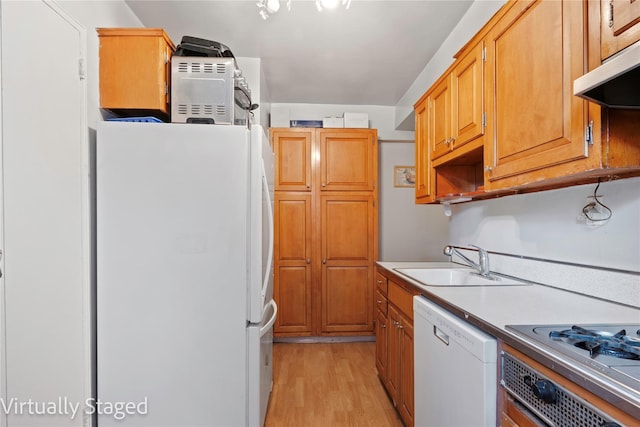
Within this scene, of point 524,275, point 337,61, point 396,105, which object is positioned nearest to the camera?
point 524,275

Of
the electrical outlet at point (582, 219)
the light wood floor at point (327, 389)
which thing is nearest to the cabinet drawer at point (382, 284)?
the light wood floor at point (327, 389)

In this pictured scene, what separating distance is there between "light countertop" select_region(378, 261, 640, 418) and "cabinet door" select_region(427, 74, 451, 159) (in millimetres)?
937

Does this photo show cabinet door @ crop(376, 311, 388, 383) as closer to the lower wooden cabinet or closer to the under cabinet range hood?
the lower wooden cabinet

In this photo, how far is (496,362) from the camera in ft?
3.13

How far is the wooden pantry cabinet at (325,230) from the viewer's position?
3.27 meters

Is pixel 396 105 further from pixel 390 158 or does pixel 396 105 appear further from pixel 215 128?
pixel 215 128

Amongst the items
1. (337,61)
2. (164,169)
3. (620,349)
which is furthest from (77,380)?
(337,61)

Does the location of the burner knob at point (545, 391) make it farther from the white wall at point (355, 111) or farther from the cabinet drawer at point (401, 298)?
the white wall at point (355, 111)

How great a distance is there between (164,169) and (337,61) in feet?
6.05

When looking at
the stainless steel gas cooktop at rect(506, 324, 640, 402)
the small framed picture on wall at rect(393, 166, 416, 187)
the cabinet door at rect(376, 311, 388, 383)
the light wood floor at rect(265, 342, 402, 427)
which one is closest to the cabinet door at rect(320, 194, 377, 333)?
the light wood floor at rect(265, 342, 402, 427)

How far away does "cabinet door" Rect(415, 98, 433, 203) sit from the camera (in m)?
2.28

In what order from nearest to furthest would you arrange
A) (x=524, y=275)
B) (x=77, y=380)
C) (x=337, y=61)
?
(x=77, y=380), (x=524, y=275), (x=337, y=61)

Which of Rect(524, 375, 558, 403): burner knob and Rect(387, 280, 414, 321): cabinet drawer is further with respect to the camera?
Rect(387, 280, 414, 321): cabinet drawer

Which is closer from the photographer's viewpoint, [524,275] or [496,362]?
[496,362]
